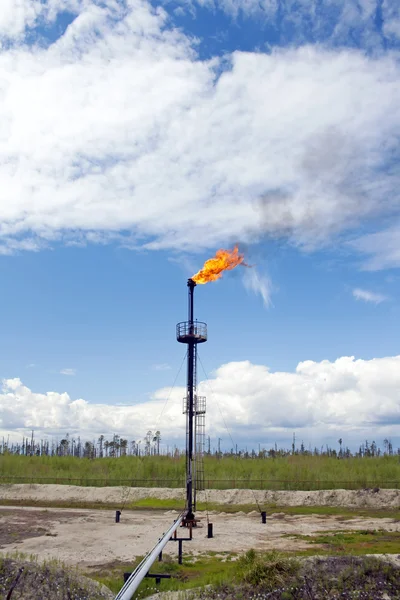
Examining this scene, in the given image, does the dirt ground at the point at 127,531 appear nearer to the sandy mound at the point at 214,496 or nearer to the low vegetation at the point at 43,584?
the low vegetation at the point at 43,584

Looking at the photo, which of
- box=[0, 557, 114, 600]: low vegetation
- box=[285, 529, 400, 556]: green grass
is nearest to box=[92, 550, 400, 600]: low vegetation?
box=[0, 557, 114, 600]: low vegetation

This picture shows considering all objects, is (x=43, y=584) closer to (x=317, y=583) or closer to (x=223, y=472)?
(x=317, y=583)

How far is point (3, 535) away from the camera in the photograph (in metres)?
32.0

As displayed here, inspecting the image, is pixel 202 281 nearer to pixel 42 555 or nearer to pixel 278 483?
pixel 42 555

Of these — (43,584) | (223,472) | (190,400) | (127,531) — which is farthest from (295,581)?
(223,472)

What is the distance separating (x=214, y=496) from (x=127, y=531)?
18746mm

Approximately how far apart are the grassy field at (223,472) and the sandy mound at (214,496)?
2.22 m

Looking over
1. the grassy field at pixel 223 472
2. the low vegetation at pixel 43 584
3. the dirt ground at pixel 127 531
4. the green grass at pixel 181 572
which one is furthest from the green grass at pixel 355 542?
the grassy field at pixel 223 472

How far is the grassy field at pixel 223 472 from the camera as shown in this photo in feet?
175

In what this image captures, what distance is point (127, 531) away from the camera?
34.3 meters

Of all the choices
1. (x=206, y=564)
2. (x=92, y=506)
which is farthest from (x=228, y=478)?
(x=206, y=564)

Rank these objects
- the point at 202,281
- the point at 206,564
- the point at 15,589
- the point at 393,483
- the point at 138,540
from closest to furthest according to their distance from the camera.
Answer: the point at 15,589, the point at 206,564, the point at 138,540, the point at 202,281, the point at 393,483

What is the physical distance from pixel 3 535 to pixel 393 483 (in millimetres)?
35176

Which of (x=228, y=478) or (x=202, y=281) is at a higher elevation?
(x=202, y=281)
